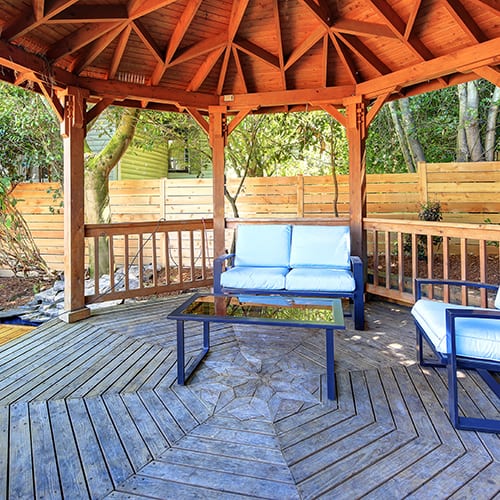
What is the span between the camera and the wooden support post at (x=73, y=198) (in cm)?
404

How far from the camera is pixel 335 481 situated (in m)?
1.65

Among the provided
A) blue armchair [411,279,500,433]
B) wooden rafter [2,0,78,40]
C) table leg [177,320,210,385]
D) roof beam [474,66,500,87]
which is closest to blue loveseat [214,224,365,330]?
table leg [177,320,210,385]

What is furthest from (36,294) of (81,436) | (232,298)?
(81,436)

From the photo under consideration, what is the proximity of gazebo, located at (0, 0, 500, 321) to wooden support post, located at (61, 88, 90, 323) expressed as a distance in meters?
0.01

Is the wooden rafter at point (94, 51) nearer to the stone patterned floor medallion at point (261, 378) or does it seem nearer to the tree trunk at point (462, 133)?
the stone patterned floor medallion at point (261, 378)

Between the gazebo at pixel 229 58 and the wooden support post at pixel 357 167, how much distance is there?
1 cm

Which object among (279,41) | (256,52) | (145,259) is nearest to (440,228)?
(279,41)

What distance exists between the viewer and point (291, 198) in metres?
6.48

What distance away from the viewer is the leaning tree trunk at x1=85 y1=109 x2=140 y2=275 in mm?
6086

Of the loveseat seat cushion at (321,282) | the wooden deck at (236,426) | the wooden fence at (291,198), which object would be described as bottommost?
the wooden deck at (236,426)

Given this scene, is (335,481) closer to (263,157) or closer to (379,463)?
(379,463)

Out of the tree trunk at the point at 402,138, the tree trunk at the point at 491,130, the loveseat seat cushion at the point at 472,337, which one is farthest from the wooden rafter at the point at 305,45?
the tree trunk at the point at 491,130

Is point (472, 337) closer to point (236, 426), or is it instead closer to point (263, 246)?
point (236, 426)

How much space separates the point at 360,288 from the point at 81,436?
2665 mm
